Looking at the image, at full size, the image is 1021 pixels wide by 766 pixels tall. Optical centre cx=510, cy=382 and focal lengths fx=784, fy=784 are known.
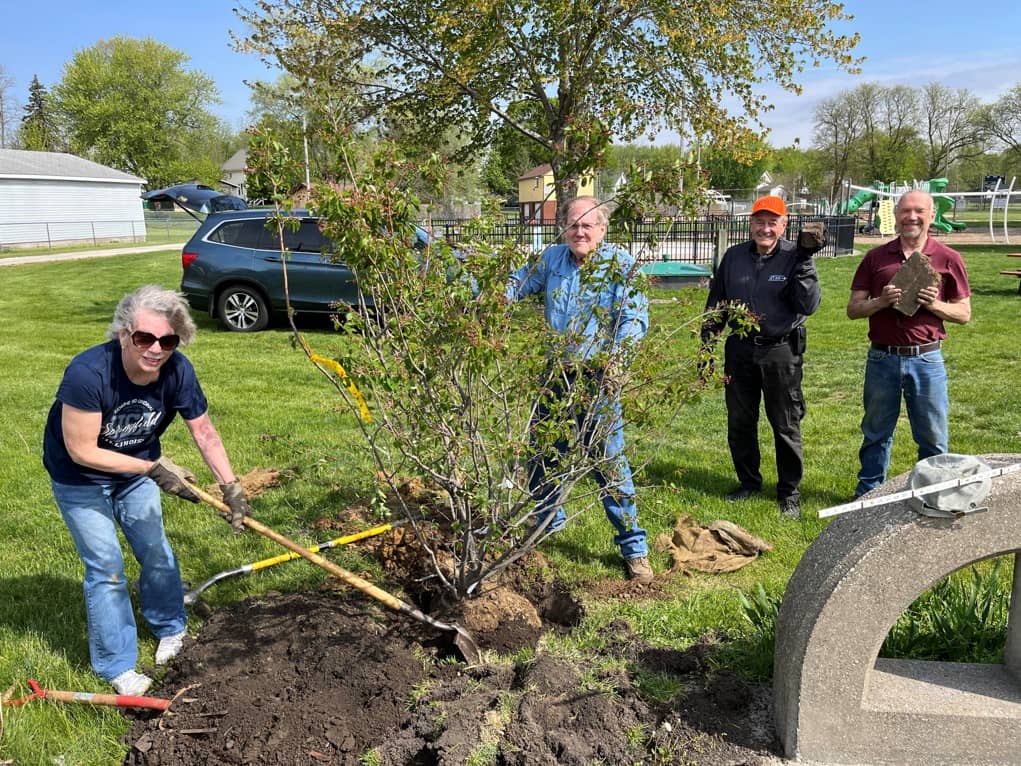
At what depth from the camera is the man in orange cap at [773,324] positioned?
443 centimetres

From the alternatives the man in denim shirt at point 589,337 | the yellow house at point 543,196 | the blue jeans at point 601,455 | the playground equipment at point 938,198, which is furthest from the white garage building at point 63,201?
the blue jeans at point 601,455

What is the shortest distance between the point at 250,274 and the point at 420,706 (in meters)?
9.58

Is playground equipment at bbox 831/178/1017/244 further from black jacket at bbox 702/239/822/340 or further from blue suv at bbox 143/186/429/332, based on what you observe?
black jacket at bbox 702/239/822/340

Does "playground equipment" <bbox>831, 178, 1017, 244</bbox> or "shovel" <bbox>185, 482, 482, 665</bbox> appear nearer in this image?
"shovel" <bbox>185, 482, 482, 665</bbox>

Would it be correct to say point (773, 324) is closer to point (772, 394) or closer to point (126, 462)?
point (772, 394)

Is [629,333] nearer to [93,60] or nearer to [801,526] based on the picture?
[801,526]

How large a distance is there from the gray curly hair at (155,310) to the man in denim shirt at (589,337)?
1.25 metres

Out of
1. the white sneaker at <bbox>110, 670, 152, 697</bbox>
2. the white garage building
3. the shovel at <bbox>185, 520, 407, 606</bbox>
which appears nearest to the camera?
the white sneaker at <bbox>110, 670, 152, 697</bbox>

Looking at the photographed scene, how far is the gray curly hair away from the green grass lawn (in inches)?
24.8

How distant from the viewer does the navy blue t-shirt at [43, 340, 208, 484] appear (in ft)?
9.38

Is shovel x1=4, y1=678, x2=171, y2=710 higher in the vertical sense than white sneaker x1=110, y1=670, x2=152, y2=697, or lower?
higher

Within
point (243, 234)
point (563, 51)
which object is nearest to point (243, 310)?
point (243, 234)

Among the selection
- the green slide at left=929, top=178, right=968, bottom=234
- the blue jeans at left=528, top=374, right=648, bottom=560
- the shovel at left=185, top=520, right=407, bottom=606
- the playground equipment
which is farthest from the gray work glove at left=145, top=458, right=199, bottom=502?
the green slide at left=929, top=178, right=968, bottom=234

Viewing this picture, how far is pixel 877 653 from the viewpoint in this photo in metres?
2.41
